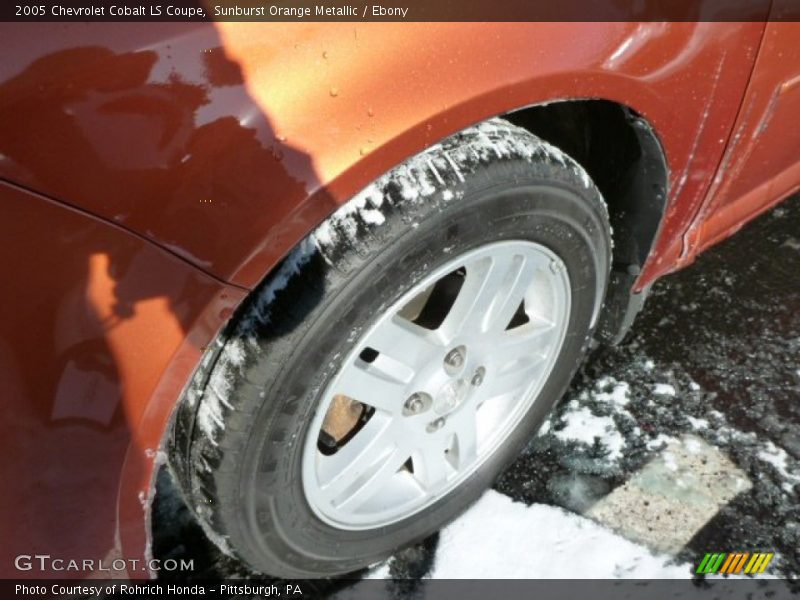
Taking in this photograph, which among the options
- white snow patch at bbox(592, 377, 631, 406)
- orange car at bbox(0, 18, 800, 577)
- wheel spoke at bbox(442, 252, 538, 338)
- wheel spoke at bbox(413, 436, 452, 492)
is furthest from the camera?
white snow patch at bbox(592, 377, 631, 406)

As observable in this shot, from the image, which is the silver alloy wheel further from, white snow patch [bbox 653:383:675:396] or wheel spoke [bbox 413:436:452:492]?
white snow patch [bbox 653:383:675:396]

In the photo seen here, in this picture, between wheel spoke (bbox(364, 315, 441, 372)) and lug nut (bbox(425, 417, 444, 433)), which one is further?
lug nut (bbox(425, 417, 444, 433))

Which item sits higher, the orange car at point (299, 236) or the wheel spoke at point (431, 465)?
the orange car at point (299, 236)

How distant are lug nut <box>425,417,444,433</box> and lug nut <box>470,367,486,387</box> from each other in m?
0.11

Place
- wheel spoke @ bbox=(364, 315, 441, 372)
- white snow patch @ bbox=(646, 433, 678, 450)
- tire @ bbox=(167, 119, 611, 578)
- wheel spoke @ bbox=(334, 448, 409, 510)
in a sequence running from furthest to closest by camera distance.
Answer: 1. white snow patch @ bbox=(646, 433, 678, 450)
2. wheel spoke @ bbox=(334, 448, 409, 510)
3. wheel spoke @ bbox=(364, 315, 441, 372)
4. tire @ bbox=(167, 119, 611, 578)

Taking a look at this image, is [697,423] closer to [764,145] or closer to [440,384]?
[764,145]

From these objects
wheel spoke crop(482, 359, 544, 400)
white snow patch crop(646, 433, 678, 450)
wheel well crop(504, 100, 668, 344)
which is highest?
wheel well crop(504, 100, 668, 344)

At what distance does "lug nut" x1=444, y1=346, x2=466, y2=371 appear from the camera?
156cm

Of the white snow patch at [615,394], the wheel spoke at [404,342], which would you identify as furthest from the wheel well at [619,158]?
the wheel spoke at [404,342]

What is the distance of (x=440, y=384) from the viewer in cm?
157

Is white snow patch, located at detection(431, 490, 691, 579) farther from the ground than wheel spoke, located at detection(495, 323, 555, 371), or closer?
closer

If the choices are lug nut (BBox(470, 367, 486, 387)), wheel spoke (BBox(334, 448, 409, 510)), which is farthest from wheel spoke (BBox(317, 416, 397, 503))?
lug nut (BBox(470, 367, 486, 387))

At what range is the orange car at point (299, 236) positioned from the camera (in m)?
0.98

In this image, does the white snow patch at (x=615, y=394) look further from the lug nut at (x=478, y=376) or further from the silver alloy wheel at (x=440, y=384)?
the lug nut at (x=478, y=376)
